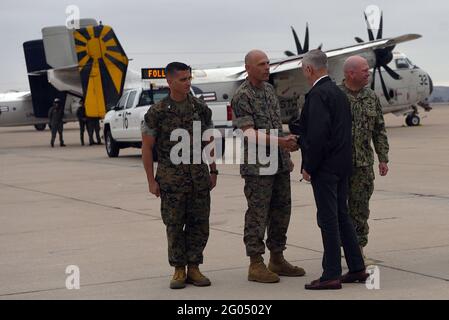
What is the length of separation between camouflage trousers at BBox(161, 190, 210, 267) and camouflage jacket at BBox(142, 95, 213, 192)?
84 millimetres

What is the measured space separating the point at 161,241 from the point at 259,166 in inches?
106

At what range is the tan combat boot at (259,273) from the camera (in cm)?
797

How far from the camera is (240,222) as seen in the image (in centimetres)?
1173

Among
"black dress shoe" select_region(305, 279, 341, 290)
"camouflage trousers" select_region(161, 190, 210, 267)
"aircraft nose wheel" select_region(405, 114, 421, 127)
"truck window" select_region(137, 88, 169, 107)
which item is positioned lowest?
"aircraft nose wheel" select_region(405, 114, 421, 127)

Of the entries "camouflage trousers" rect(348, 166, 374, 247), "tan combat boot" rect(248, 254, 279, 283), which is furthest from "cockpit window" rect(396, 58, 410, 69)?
"tan combat boot" rect(248, 254, 279, 283)

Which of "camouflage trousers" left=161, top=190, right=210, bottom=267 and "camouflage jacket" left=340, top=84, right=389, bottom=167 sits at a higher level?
"camouflage jacket" left=340, top=84, right=389, bottom=167

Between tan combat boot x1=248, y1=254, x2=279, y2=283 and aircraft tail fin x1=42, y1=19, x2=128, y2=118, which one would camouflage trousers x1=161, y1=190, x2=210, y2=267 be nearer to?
tan combat boot x1=248, y1=254, x2=279, y2=283

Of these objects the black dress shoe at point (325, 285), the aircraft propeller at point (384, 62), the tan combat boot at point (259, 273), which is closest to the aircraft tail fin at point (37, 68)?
the aircraft propeller at point (384, 62)

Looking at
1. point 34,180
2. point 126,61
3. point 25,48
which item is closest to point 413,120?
point 126,61

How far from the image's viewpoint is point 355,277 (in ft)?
25.7

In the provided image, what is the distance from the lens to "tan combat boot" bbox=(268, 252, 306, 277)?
27.0 ft
